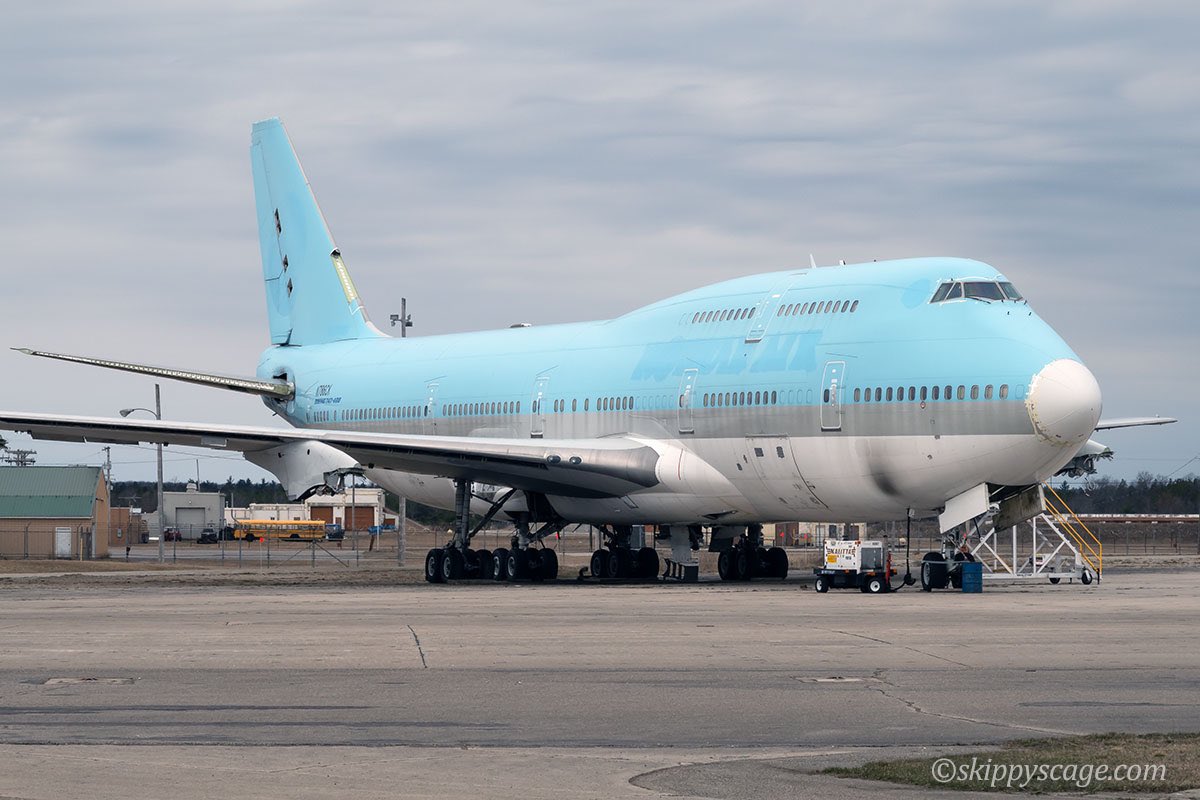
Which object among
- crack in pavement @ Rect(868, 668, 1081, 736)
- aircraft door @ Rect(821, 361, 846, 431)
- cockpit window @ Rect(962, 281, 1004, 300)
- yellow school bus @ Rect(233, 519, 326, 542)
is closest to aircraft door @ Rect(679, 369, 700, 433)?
aircraft door @ Rect(821, 361, 846, 431)

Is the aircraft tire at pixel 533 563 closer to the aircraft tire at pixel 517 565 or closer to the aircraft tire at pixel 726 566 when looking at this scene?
the aircraft tire at pixel 517 565

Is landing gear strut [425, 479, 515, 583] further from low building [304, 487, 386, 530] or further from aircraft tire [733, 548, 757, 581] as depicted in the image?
low building [304, 487, 386, 530]

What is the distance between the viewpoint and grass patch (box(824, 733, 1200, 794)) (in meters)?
10.4

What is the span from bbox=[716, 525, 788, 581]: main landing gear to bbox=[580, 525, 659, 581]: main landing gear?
330 centimetres

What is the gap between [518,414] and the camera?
41.7m

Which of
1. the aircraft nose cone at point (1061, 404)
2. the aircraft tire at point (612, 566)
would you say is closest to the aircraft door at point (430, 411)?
the aircraft tire at point (612, 566)

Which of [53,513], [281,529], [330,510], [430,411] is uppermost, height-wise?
[430,411]

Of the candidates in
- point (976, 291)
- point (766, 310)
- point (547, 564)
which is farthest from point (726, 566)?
point (976, 291)

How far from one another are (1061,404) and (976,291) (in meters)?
3.17

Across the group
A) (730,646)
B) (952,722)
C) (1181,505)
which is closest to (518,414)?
(730,646)

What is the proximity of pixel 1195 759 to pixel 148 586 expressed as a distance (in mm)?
29828

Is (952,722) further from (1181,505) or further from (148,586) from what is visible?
(1181,505)

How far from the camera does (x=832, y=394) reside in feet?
106

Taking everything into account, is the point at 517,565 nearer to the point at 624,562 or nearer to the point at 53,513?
the point at 624,562
